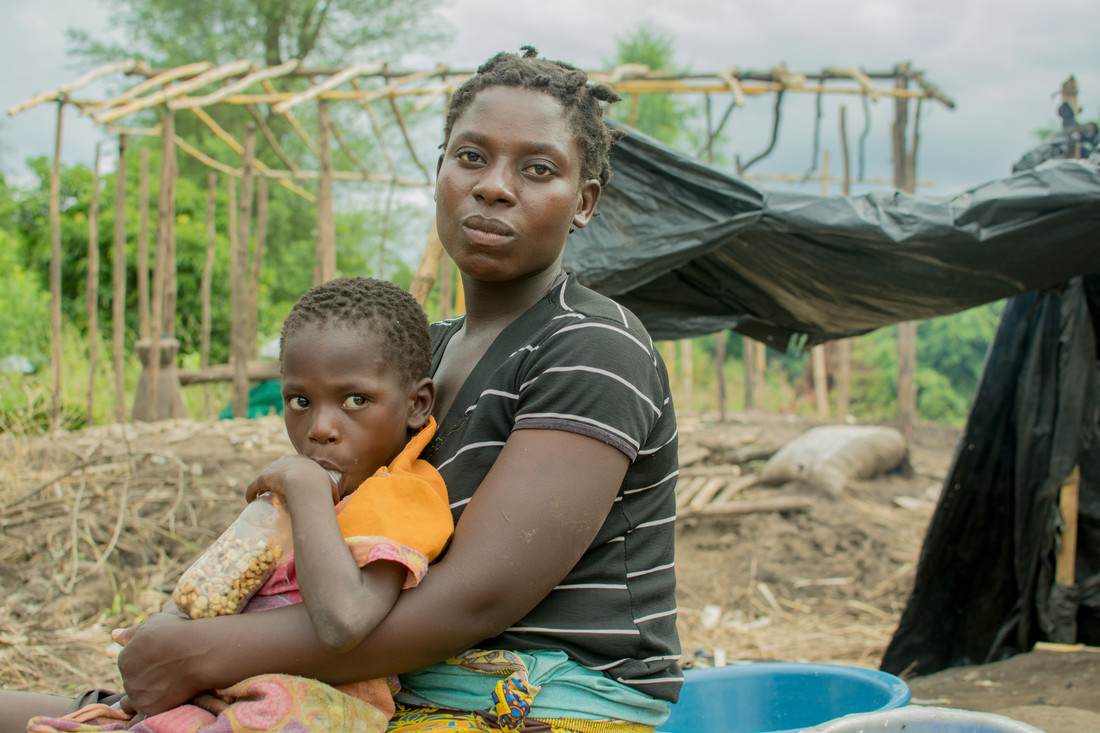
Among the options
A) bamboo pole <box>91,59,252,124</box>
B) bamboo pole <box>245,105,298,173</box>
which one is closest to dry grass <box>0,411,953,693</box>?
bamboo pole <box>91,59,252,124</box>

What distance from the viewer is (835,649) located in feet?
15.3

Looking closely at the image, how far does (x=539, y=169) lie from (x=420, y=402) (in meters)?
0.47

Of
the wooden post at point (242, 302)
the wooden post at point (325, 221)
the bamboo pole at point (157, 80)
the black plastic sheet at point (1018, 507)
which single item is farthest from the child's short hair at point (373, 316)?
the bamboo pole at point (157, 80)

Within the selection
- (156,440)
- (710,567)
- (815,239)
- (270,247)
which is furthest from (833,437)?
(270,247)

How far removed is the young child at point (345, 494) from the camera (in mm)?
1186

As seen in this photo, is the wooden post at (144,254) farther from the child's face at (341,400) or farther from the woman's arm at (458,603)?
the woman's arm at (458,603)

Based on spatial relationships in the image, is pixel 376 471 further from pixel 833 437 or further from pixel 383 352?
pixel 833 437

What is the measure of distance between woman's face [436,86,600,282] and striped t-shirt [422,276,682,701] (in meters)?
0.12

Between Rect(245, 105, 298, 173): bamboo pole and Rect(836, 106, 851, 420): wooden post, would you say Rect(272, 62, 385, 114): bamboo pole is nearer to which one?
Rect(245, 105, 298, 173): bamboo pole

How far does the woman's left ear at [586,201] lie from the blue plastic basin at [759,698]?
5.14 feet

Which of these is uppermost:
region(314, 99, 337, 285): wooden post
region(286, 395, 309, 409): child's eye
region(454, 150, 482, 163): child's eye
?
region(314, 99, 337, 285): wooden post

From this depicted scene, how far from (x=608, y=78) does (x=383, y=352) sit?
593cm

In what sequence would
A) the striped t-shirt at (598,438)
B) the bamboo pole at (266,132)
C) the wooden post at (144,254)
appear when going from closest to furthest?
1. the striped t-shirt at (598,438)
2. the wooden post at (144,254)
3. the bamboo pole at (266,132)

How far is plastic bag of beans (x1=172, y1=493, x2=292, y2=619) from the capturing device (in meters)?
1.28
